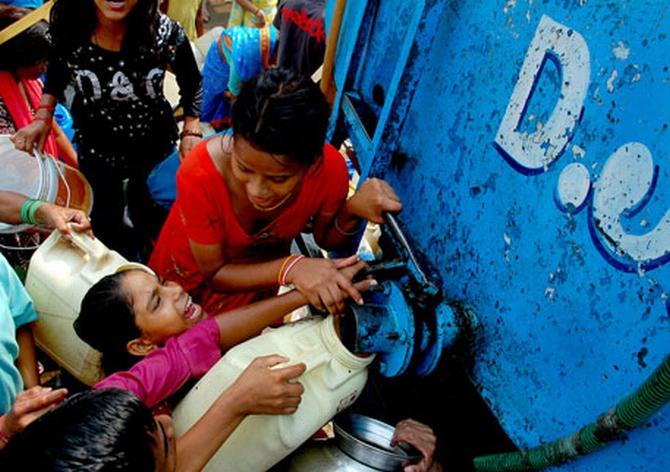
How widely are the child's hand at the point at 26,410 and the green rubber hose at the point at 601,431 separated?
953 millimetres

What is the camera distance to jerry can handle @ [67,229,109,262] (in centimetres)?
180

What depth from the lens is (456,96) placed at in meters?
1.34

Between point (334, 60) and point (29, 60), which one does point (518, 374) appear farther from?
point (29, 60)

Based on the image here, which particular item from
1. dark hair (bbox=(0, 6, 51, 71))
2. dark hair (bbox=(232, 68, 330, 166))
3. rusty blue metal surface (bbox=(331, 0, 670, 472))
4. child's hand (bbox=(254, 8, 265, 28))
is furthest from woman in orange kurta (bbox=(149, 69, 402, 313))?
child's hand (bbox=(254, 8, 265, 28))

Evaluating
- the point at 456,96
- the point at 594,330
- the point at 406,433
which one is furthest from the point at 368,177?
the point at 594,330

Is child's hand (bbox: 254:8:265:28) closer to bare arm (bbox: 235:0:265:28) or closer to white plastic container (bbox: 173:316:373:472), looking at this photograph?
bare arm (bbox: 235:0:265:28)

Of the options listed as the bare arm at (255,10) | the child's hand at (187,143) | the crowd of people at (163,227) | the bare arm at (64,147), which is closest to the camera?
the crowd of people at (163,227)

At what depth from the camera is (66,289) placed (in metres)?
1.77

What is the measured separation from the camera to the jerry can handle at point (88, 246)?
5.89ft

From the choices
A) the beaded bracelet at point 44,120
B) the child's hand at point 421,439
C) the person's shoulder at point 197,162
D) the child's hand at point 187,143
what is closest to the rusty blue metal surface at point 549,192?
the child's hand at point 421,439

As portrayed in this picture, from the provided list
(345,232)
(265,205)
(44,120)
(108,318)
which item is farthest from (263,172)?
(44,120)

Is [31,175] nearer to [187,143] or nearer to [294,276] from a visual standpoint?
[187,143]

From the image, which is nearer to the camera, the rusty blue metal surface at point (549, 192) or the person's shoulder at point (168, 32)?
the rusty blue metal surface at point (549, 192)

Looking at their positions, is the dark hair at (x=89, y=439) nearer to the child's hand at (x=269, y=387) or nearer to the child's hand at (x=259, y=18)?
the child's hand at (x=269, y=387)
